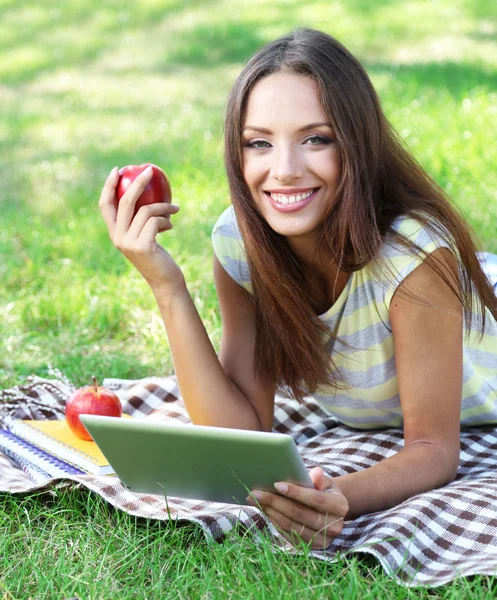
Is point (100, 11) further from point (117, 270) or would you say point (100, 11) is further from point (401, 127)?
point (117, 270)

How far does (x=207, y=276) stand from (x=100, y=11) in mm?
8977

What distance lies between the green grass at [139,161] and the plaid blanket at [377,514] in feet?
0.17

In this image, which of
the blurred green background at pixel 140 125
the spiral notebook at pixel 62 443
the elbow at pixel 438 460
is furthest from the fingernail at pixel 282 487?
the blurred green background at pixel 140 125

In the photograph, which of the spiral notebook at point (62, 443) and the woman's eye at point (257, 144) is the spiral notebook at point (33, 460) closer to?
the spiral notebook at point (62, 443)

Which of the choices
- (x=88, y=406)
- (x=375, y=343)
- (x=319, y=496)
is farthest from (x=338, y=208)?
(x=88, y=406)

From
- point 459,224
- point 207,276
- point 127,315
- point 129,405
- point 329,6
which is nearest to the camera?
point 459,224

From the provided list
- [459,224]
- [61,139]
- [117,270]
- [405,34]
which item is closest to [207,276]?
[117,270]

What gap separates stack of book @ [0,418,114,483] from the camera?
Result: 2975 millimetres

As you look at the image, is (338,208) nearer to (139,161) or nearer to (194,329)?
(194,329)

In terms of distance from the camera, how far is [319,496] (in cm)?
227

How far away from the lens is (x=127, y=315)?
4.53 m

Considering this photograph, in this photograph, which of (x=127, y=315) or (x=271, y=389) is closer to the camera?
(x=271, y=389)

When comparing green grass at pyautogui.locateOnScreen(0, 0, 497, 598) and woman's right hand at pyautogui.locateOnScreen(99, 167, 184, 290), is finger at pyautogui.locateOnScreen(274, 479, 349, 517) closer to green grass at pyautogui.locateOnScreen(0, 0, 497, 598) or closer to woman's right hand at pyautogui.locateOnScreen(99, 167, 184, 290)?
green grass at pyautogui.locateOnScreen(0, 0, 497, 598)

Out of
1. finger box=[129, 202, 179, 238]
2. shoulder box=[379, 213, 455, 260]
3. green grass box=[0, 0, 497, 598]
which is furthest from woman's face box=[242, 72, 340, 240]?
green grass box=[0, 0, 497, 598]
